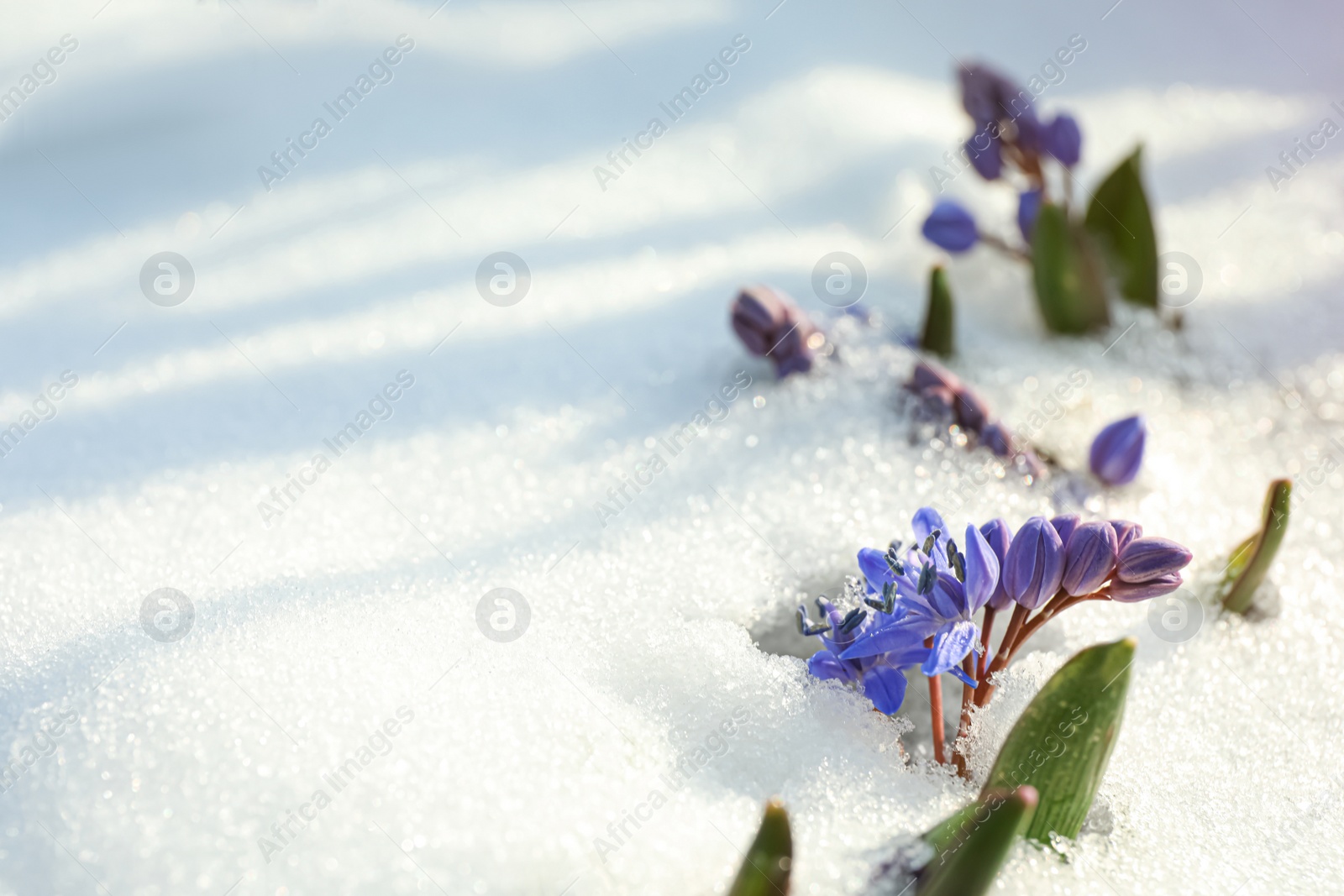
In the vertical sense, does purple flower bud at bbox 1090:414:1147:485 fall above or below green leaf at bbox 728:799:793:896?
→ above

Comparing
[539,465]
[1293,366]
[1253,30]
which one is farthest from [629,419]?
[1253,30]

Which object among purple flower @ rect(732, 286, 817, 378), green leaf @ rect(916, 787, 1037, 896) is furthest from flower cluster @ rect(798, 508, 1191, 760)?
purple flower @ rect(732, 286, 817, 378)

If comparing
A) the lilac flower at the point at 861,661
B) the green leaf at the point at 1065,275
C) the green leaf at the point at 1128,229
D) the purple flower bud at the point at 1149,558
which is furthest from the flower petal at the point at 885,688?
the green leaf at the point at 1128,229

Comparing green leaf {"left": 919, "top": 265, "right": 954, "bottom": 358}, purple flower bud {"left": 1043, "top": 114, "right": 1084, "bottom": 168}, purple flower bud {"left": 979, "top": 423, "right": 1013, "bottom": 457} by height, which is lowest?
purple flower bud {"left": 979, "top": 423, "right": 1013, "bottom": 457}

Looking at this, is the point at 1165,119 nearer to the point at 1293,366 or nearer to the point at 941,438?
the point at 1293,366

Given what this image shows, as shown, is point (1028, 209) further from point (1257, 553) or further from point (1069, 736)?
point (1069, 736)

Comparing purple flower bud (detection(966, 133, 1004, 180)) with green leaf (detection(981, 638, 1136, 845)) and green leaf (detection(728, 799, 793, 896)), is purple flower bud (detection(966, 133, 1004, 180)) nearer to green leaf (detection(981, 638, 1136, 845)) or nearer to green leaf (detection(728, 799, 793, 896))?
green leaf (detection(981, 638, 1136, 845))
